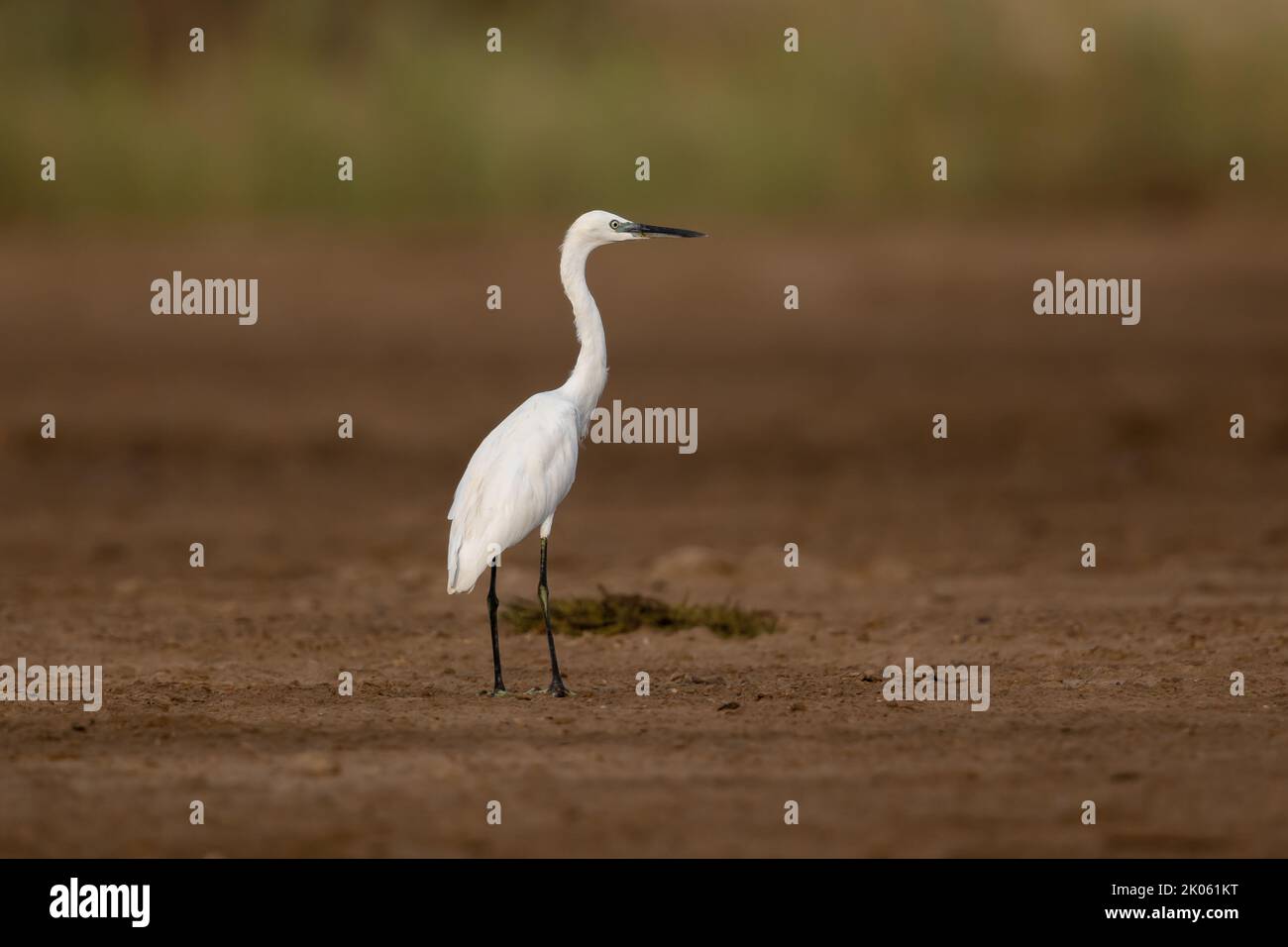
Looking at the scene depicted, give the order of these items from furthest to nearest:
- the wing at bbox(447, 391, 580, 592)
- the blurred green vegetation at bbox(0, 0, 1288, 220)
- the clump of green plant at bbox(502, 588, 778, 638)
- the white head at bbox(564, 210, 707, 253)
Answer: the blurred green vegetation at bbox(0, 0, 1288, 220) < the clump of green plant at bbox(502, 588, 778, 638) < the white head at bbox(564, 210, 707, 253) < the wing at bbox(447, 391, 580, 592)

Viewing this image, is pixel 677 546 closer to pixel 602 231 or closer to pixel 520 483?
pixel 602 231

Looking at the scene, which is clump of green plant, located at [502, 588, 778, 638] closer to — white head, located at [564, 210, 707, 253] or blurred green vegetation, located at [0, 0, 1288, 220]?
white head, located at [564, 210, 707, 253]

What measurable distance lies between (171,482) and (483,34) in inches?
378

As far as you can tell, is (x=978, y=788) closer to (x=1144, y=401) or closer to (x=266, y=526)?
(x=266, y=526)

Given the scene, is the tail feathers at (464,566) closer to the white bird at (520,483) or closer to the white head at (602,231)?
the white bird at (520,483)

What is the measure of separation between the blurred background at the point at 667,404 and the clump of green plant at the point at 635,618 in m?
0.21

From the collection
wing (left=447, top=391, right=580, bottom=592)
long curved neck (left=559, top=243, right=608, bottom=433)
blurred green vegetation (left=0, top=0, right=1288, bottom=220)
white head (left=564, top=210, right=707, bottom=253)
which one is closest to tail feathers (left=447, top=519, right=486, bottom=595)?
wing (left=447, top=391, right=580, bottom=592)

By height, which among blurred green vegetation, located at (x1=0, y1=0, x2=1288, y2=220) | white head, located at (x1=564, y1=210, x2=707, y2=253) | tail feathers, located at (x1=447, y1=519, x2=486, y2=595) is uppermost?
blurred green vegetation, located at (x1=0, y1=0, x2=1288, y2=220)

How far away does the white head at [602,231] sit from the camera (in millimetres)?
10094

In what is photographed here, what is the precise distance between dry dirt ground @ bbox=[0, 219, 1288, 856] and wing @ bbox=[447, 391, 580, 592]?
710 millimetres

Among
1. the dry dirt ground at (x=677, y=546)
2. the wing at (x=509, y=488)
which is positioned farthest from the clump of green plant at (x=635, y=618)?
the wing at (x=509, y=488)

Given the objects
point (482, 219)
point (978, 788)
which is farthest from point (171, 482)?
point (978, 788)

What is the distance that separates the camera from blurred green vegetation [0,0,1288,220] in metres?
22.1
